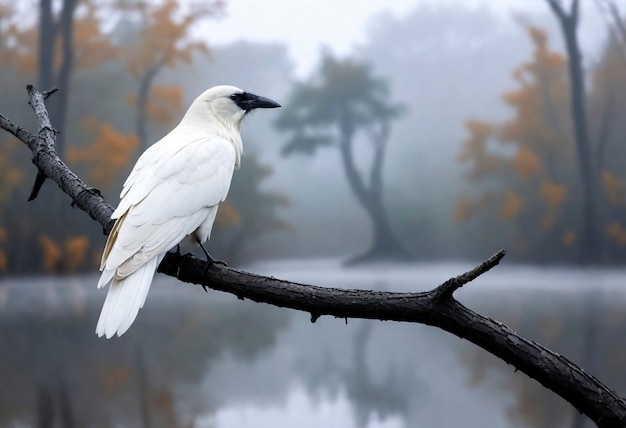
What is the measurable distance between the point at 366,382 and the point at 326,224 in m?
1.11

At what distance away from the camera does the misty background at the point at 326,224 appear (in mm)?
4465

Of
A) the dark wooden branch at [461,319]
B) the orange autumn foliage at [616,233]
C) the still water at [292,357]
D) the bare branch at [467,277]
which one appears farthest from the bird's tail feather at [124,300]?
the orange autumn foliage at [616,233]

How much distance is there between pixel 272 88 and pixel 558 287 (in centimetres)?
245

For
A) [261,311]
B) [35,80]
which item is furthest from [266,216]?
[35,80]

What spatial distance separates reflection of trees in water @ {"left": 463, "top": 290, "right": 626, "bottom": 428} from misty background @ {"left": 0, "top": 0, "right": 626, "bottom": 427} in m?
0.01

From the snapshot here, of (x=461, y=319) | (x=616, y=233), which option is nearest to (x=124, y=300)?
(x=461, y=319)

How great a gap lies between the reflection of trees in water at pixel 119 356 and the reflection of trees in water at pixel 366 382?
0.40m

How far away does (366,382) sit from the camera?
4.51 meters

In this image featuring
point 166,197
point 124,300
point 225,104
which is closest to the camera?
point 124,300

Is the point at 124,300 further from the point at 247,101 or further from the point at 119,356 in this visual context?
the point at 119,356

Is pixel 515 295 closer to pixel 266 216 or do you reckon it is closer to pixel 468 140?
pixel 468 140

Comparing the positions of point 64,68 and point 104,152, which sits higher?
point 64,68

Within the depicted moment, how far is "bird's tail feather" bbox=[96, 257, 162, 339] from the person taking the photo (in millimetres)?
1210

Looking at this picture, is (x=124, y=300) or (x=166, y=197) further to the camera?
(x=166, y=197)
